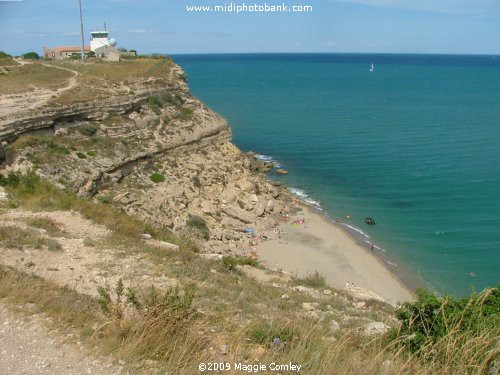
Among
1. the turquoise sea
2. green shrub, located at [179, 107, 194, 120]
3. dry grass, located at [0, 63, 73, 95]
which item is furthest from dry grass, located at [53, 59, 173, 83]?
the turquoise sea

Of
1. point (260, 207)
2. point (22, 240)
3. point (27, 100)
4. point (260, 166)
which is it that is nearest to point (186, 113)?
point (260, 166)

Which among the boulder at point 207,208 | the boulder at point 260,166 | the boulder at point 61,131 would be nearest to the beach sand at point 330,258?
the boulder at point 207,208

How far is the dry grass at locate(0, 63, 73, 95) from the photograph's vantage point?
113ft

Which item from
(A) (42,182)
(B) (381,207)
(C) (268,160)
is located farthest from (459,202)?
(A) (42,182)

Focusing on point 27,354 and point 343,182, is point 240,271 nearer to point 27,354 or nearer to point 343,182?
point 27,354

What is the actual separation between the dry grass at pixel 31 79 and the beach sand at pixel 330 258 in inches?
842

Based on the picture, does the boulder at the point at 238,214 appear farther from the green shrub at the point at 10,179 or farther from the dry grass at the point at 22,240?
the dry grass at the point at 22,240

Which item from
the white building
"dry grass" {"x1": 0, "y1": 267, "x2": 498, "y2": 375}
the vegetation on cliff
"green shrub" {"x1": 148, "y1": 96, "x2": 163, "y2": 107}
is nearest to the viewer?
"dry grass" {"x1": 0, "y1": 267, "x2": 498, "y2": 375}

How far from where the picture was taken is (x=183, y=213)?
29.5 m

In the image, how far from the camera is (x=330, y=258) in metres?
29.0

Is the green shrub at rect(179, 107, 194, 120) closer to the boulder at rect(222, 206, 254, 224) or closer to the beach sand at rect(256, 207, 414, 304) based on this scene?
the boulder at rect(222, 206, 254, 224)

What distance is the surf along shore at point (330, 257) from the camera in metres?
25.8

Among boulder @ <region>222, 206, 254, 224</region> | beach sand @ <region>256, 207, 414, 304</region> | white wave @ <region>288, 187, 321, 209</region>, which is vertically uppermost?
boulder @ <region>222, 206, 254, 224</region>

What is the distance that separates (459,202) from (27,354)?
36644 mm
